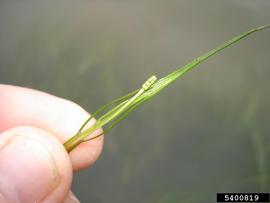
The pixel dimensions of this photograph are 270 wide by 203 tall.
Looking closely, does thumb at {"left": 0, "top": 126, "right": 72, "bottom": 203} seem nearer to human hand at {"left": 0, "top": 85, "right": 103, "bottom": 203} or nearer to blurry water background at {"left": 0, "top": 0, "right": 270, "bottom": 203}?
human hand at {"left": 0, "top": 85, "right": 103, "bottom": 203}

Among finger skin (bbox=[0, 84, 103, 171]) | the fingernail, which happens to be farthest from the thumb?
finger skin (bbox=[0, 84, 103, 171])

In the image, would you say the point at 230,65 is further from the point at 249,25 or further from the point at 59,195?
the point at 59,195

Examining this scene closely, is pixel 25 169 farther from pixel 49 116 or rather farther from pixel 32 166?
pixel 49 116

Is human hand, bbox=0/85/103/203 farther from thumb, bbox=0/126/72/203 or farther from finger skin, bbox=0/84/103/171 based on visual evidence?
finger skin, bbox=0/84/103/171

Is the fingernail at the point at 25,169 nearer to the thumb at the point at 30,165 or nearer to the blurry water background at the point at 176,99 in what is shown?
the thumb at the point at 30,165

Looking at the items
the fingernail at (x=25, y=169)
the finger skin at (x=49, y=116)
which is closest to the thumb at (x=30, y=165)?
the fingernail at (x=25, y=169)

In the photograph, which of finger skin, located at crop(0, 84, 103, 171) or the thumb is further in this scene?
finger skin, located at crop(0, 84, 103, 171)
